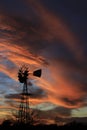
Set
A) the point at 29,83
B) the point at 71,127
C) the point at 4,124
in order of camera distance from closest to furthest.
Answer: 1. the point at 71,127
2. the point at 29,83
3. the point at 4,124

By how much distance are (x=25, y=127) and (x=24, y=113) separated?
3271 millimetres

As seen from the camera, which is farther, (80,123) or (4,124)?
(4,124)

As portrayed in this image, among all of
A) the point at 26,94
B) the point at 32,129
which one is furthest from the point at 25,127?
the point at 26,94

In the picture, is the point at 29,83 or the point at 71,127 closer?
the point at 71,127

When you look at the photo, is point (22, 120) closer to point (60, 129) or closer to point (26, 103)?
point (26, 103)

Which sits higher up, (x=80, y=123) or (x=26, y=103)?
(x=26, y=103)

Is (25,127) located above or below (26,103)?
below

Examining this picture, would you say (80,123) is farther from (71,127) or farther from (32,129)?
(32,129)

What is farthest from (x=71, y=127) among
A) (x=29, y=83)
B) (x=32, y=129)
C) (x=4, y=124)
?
(x=4, y=124)

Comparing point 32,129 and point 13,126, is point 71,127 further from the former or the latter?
point 13,126

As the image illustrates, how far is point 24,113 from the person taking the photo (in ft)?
176

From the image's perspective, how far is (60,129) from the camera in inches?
1937

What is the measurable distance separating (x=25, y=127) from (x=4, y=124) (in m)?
6.90

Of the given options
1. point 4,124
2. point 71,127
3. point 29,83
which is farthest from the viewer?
point 4,124
